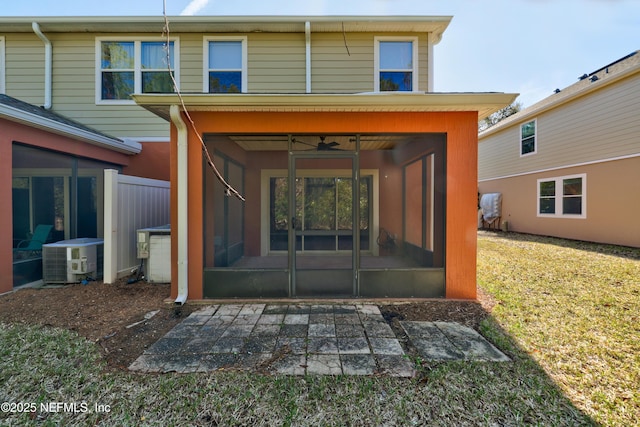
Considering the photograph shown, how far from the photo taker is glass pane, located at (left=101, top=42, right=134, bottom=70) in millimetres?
6496

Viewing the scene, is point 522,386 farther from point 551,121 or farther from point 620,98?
point 551,121

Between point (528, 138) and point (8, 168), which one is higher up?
point (528, 138)

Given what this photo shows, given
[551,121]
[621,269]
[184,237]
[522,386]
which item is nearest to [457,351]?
[522,386]

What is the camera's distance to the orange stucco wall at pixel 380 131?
154 inches

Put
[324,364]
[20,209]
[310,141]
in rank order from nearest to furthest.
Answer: [324,364] → [310,141] → [20,209]

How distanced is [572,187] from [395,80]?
780 centimetres

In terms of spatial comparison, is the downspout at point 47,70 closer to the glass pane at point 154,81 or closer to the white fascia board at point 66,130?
the glass pane at point 154,81

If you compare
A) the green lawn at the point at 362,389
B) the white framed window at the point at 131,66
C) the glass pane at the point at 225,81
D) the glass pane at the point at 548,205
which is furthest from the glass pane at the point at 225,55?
the glass pane at the point at 548,205

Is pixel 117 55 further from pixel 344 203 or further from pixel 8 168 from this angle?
pixel 344 203

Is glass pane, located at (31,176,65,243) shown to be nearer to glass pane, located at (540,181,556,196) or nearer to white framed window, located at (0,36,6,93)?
white framed window, located at (0,36,6,93)

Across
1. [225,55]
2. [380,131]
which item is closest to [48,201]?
[225,55]

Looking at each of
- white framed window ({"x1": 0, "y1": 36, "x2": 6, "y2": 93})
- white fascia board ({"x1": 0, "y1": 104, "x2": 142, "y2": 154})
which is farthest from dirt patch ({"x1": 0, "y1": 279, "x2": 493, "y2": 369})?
white framed window ({"x1": 0, "y1": 36, "x2": 6, "y2": 93})

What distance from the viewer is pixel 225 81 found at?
6.55m

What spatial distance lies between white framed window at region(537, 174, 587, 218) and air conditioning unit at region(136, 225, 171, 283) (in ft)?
39.4
